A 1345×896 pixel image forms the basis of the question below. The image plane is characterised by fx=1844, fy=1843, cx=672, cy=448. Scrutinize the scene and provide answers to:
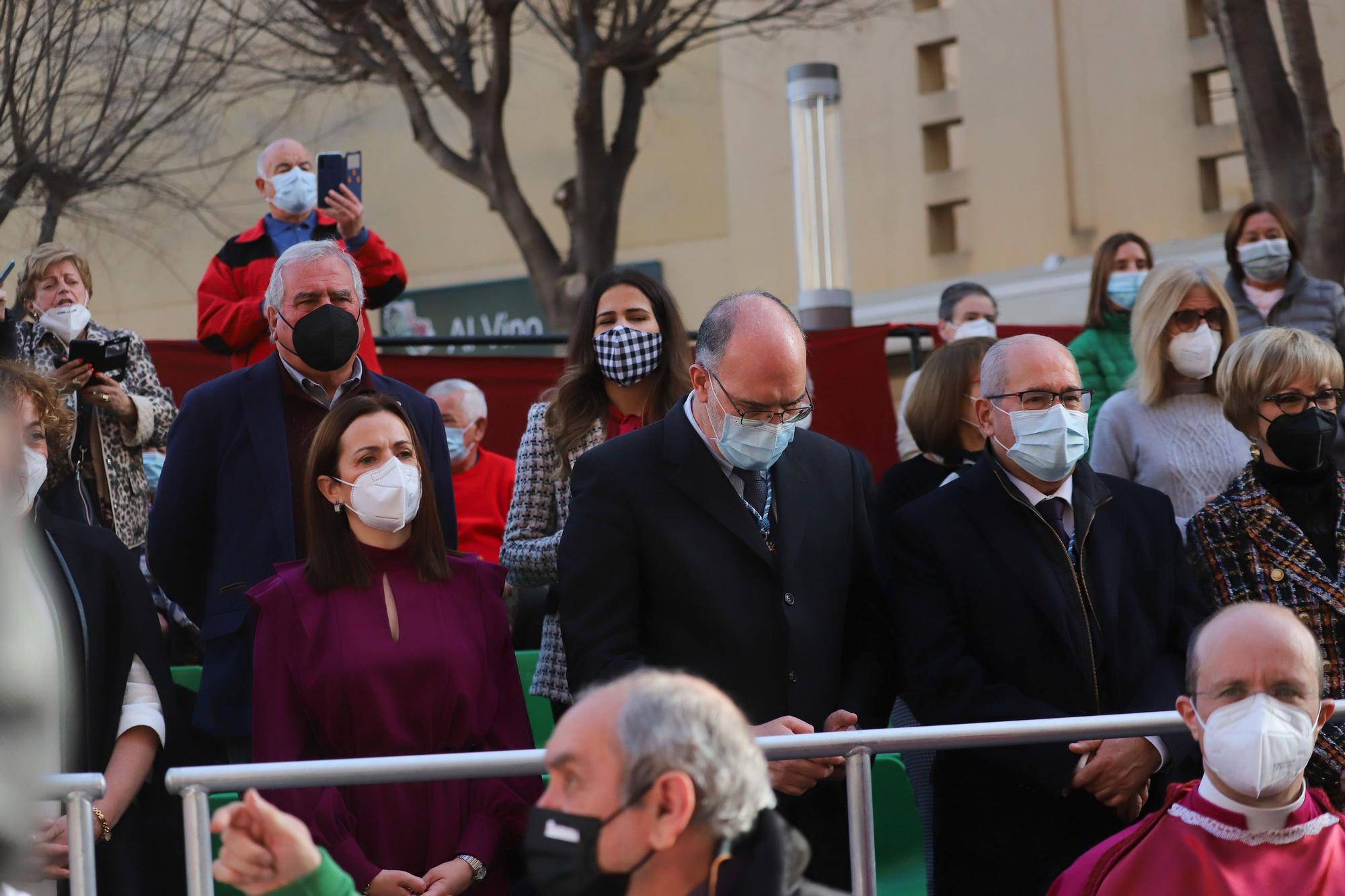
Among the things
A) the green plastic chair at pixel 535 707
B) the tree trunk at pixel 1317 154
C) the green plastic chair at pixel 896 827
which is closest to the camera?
the green plastic chair at pixel 896 827

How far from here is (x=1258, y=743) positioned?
3951 mm

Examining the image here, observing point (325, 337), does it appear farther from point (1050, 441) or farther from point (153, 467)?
point (1050, 441)

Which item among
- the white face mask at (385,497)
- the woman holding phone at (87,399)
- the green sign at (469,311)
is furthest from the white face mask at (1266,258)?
the green sign at (469,311)

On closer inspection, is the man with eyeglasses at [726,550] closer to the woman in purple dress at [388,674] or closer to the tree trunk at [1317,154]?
the woman in purple dress at [388,674]

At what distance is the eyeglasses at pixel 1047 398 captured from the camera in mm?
4938

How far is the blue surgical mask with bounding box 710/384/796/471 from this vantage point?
452 centimetres

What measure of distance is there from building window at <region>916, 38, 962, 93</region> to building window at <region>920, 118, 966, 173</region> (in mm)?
347

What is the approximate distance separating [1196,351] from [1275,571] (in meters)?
1.31

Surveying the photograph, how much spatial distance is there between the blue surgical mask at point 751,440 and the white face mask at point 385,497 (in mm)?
819

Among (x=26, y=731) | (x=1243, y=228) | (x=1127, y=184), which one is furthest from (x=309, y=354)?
(x=1127, y=184)

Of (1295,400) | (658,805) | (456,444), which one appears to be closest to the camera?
(658,805)

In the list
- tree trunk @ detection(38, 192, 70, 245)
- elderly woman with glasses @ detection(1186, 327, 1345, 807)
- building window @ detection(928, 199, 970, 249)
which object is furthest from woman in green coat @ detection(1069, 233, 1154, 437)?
building window @ detection(928, 199, 970, 249)

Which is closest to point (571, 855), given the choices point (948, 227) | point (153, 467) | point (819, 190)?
point (153, 467)

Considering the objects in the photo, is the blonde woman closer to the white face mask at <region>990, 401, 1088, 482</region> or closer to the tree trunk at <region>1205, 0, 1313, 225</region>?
the white face mask at <region>990, 401, 1088, 482</region>
